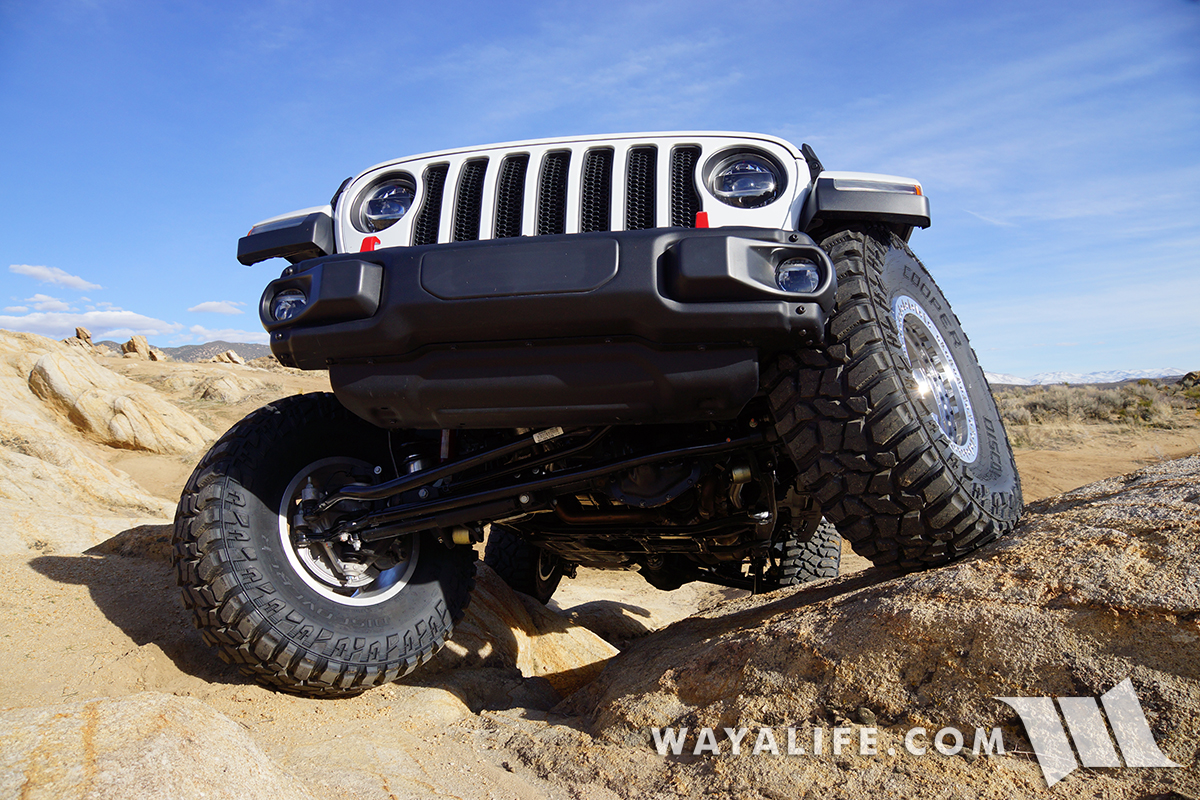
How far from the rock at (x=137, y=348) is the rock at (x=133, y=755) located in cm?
4088

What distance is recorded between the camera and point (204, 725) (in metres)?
1.69

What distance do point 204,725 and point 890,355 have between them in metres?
2.06

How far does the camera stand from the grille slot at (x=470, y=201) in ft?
8.79

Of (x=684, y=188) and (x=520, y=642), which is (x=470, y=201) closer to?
(x=684, y=188)

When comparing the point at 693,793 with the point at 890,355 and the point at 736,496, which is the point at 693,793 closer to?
the point at 736,496

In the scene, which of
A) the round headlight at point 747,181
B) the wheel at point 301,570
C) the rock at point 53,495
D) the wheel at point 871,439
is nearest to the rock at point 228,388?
the rock at point 53,495

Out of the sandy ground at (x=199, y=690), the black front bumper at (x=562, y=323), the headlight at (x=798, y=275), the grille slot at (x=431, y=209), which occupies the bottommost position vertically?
the sandy ground at (x=199, y=690)

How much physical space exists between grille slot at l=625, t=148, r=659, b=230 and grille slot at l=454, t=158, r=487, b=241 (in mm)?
543

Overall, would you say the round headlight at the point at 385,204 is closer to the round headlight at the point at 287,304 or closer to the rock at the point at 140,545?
the round headlight at the point at 287,304

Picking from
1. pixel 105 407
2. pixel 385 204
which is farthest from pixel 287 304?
pixel 105 407

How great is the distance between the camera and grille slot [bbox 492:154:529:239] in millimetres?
2639

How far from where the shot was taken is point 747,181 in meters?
2.51

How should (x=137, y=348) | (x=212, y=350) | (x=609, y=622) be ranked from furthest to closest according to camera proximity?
(x=212, y=350)
(x=137, y=348)
(x=609, y=622)

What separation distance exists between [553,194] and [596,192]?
0.55 ft
